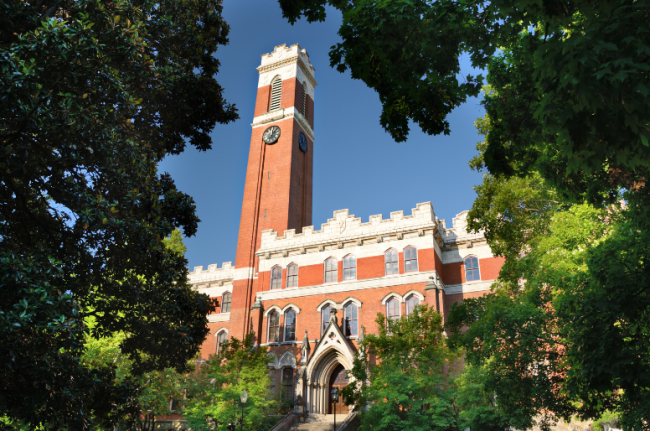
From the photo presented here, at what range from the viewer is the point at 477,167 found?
65.1 ft

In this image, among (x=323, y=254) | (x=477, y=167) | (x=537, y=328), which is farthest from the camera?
(x=323, y=254)

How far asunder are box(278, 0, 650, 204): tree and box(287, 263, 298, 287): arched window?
2522 centimetres

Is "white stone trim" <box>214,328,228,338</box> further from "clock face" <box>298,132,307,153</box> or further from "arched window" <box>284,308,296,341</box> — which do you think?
"clock face" <box>298,132,307,153</box>

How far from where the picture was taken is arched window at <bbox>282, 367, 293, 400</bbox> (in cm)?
3080

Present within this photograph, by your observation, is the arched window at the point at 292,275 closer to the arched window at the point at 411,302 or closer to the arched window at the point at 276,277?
the arched window at the point at 276,277

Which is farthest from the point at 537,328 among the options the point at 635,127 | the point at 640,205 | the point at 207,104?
the point at 207,104

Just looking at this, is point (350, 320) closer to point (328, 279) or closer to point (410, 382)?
point (328, 279)

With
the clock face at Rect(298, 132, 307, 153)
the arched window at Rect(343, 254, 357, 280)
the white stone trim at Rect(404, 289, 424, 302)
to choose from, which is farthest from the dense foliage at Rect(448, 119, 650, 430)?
the clock face at Rect(298, 132, 307, 153)

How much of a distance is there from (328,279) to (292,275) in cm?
303

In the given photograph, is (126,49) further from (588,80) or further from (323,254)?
(323,254)

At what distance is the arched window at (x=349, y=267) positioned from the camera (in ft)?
109

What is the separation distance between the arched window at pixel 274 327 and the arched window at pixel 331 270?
15.6ft

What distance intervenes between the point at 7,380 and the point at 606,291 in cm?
1123

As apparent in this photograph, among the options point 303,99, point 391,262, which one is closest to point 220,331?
point 391,262
